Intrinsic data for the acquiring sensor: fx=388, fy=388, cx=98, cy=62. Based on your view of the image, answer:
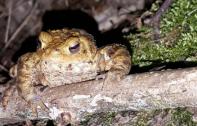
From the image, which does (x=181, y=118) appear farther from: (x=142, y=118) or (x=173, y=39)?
(x=173, y=39)


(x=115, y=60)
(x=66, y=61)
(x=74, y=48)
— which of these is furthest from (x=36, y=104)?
(x=115, y=60)

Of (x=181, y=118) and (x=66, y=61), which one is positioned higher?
(x=66, y=61)

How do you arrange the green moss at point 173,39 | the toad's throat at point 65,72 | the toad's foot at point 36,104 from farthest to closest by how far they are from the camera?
1. the green moss at point 173,39
2. the toad's throat at point 65,72
3. the toad's foot at point 36,104

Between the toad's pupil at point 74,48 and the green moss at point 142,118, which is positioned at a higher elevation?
the toad's pupil at point 74,48

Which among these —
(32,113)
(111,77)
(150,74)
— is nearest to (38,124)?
(32,113)

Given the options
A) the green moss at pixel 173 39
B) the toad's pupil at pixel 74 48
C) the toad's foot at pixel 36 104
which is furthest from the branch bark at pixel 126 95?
the green moss at pixel 173 39

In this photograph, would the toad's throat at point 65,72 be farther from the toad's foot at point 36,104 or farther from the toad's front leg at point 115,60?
the toad's foot at point 36,104
